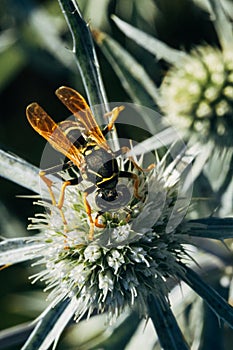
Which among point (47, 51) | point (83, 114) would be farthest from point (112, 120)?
point (47, 51)

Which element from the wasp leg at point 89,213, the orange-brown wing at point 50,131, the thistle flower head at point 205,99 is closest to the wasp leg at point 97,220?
the wasp leg at point 89,213

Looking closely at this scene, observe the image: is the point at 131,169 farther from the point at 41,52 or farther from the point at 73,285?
the point at 41,52

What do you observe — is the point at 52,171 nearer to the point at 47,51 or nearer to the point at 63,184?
the point at 63,184

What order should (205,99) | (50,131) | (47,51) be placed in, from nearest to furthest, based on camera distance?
(50,131) → (205,99) → (47,51)

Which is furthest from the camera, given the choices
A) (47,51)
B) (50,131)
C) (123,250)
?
(47,51)

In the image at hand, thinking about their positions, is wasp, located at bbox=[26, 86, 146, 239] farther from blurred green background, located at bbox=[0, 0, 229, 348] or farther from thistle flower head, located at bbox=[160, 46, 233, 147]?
blurred green background, located at bbox=[0, 0, 229, 348]

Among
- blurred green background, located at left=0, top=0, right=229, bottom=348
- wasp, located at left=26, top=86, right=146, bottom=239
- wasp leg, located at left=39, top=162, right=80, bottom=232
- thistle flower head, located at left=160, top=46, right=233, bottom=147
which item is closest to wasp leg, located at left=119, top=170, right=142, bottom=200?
wasp, located at left=26, top=86, right=146, bottom=239

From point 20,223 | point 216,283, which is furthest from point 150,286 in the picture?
point 20,223
